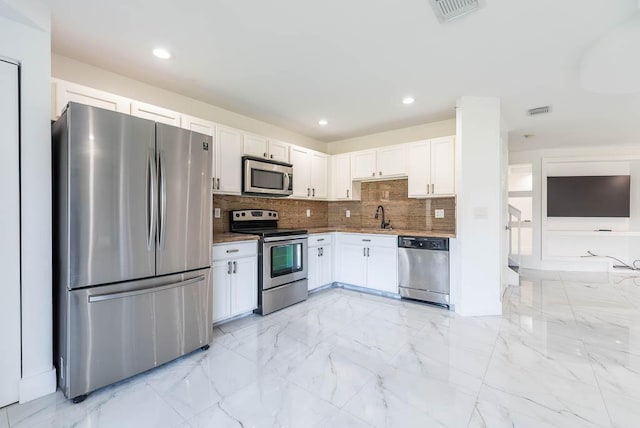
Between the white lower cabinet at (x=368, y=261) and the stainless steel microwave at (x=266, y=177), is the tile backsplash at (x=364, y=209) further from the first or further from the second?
the white lower cabinet at (x=368, y=261)

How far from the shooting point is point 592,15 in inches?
74.1

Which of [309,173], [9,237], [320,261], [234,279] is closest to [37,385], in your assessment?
[9,237]

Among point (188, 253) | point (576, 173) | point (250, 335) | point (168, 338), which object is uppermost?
point (576, 173)

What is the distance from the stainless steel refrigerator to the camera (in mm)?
1781

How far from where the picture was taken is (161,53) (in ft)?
7.73

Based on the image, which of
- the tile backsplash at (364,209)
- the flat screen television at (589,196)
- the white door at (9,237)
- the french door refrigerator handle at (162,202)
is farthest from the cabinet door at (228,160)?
the flat screen television at (589,196)

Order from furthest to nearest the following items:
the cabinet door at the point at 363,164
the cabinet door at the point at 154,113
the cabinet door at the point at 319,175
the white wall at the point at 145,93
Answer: the cabinet door at the point at 319,175 < the cabinet door at the point at 363,164 < the cabinet door at the point at 154,113 < the white wall at the point at 145,93

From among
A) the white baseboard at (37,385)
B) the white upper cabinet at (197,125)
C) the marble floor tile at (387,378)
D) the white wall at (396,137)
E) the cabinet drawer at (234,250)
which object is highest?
the white wall at (396,137)

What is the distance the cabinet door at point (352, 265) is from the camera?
13.4 feet

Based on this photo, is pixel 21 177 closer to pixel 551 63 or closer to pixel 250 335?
pixel 250 335

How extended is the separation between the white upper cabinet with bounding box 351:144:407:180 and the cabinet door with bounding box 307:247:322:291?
Result: 144 centimetres

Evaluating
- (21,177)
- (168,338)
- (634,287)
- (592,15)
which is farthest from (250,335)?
(634,287)

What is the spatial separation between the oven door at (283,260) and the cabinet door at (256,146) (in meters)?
1.14

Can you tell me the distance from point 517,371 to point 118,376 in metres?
2.85
